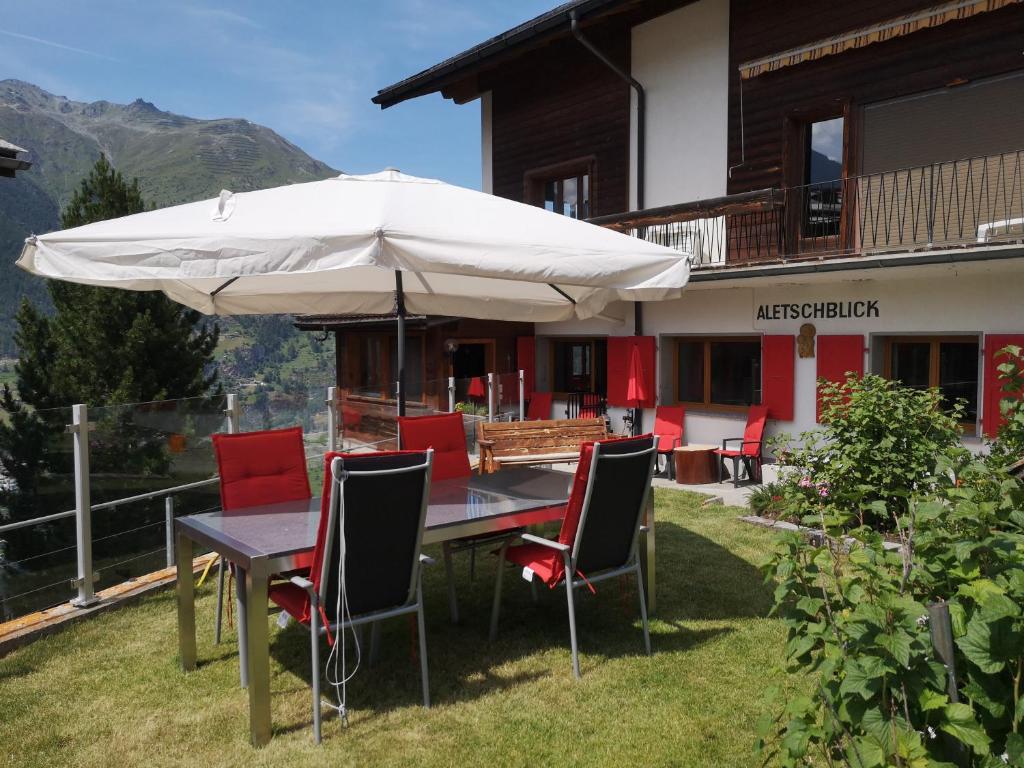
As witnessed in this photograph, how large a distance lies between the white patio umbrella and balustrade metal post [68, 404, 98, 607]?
0.92 metres

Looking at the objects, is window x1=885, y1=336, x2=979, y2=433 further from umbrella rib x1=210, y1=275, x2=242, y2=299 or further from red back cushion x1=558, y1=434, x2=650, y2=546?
umbrella rib x1=210, y1=275, x2=242, y2=299

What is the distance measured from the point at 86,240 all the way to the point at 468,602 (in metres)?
2.77

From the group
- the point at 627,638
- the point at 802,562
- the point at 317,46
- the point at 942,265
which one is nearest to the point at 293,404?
the point at 627,638

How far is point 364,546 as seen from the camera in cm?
299

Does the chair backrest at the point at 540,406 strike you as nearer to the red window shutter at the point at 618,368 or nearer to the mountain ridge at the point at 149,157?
the red window shutter at the point at 618,368

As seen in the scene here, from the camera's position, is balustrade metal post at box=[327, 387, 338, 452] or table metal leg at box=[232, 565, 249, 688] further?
balustrade metal post at box=[327, 387, 338, 452]

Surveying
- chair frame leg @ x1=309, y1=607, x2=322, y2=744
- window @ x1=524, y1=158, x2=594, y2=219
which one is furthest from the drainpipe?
chair frame leg @ x1=309, y1=607, x2=322, y2=744

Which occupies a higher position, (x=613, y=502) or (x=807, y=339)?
(x=807, y=339)

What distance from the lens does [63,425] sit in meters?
4.49

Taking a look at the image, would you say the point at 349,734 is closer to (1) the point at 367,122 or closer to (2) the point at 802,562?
(2) the point at 802,562

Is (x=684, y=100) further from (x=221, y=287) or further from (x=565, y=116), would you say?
(x=221, y=287)

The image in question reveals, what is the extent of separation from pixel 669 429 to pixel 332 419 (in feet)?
18.6

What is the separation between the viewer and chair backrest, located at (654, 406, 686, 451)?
10.6m

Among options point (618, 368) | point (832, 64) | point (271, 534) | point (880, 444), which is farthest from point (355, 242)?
point (618, 368)
